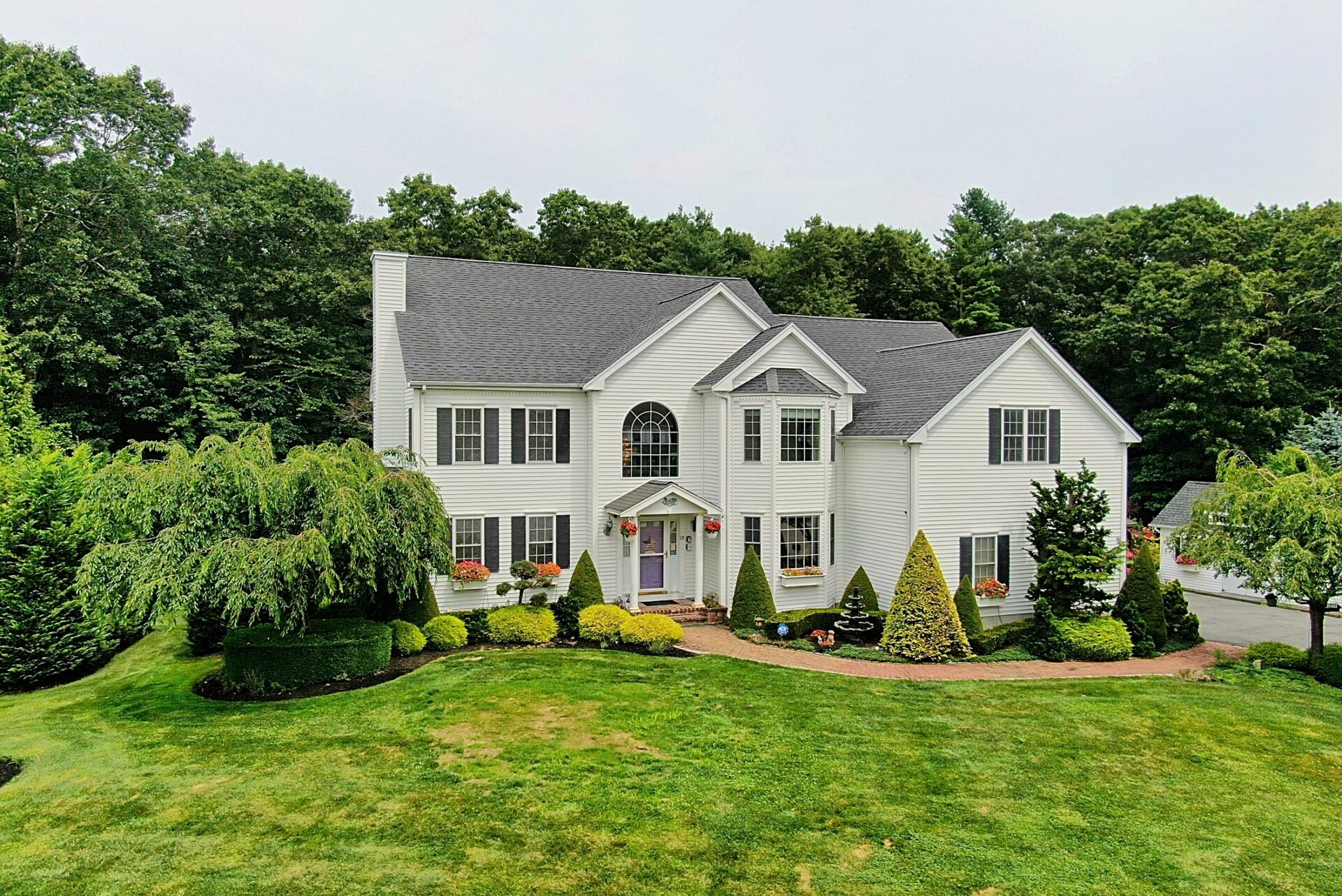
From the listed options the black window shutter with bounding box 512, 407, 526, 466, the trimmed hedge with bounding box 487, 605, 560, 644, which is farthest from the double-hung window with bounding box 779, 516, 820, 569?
the black window shutter with bounding box 512, 407, 526, 466

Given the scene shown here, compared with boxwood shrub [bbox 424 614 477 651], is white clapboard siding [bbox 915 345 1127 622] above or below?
above

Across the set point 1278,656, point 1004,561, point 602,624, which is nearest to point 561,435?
point 602,624

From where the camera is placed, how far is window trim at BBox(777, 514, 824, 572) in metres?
21.5

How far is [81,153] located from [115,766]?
27.6 meters

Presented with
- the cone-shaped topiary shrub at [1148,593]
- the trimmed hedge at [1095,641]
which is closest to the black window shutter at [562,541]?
the trimmed hedge at [1095,641]

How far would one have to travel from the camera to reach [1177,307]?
115 feet

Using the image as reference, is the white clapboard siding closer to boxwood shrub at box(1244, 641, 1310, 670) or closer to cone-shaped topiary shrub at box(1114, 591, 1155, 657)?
cone-shaped topiary shrub at box(1114, 591, 1155, 657)

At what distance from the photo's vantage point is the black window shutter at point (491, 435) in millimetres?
20438

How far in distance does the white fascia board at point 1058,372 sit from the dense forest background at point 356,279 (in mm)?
14297

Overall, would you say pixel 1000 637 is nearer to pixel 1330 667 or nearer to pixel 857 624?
pixel 857 624

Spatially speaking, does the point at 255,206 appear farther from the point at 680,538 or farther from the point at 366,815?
the point at 366,815

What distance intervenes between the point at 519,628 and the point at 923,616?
9.14 metres

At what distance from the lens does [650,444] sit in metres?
22.0

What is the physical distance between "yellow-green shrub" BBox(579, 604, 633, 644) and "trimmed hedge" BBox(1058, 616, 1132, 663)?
399 inches
